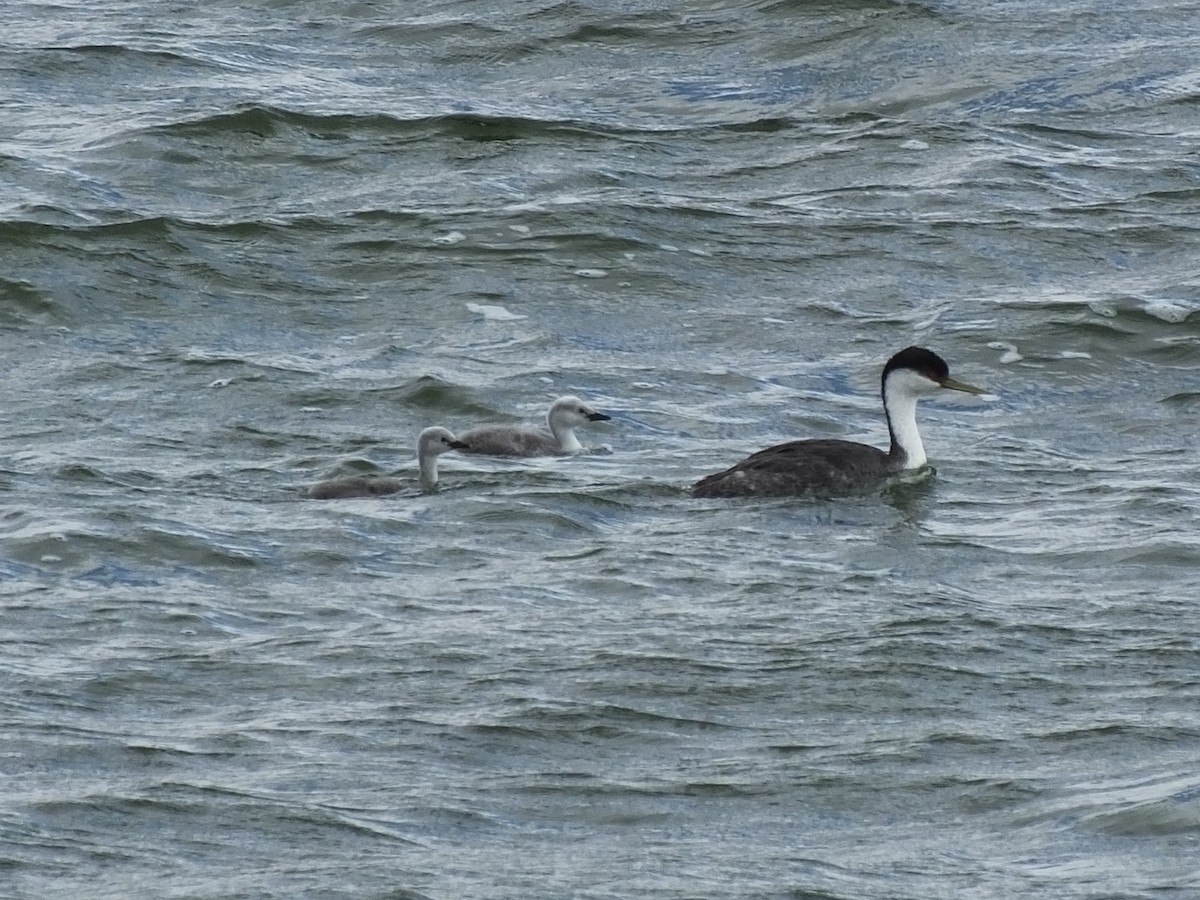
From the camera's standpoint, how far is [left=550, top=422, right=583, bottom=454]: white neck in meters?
14.2

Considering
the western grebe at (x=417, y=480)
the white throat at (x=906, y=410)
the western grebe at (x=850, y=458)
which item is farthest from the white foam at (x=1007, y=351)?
the western grebe at (x=417, y=480)

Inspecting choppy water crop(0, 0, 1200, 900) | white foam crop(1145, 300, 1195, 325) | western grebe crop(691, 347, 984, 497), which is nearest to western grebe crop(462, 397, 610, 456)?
choppy water crop(0, 0, 1200, 900)

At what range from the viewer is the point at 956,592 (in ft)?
38.0

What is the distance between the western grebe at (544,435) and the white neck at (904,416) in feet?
4.95

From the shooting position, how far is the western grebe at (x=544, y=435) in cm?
1416

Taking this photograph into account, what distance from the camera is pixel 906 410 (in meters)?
14.3

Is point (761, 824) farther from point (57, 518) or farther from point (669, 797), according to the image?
point (57, 518)

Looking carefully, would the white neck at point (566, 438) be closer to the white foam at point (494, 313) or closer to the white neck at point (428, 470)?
the white neck at point (428, 470)

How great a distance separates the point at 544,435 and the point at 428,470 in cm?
89

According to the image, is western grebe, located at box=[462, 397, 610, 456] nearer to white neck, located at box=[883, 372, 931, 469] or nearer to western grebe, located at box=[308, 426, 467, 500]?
western grebe, located at box=[308, 426, 467, 500]

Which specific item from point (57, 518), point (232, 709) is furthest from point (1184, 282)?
point (232, 709)

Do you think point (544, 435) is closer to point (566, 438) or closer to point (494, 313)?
point (566, 438)

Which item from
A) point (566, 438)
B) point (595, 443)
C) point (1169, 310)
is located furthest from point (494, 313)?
point (1169, 310)

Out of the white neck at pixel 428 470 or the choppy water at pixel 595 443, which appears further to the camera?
the white neck at pixel 428 470
